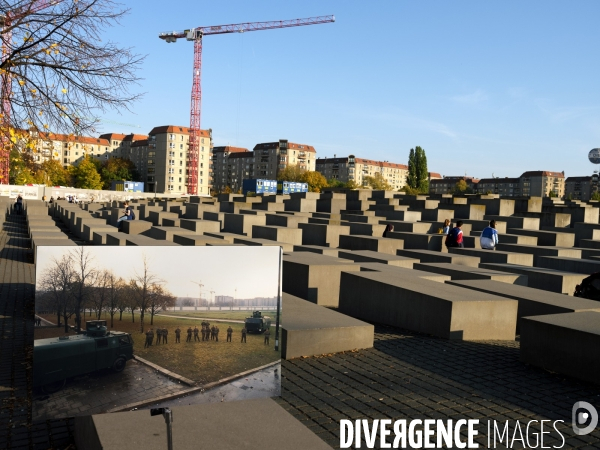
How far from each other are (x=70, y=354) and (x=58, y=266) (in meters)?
0.47

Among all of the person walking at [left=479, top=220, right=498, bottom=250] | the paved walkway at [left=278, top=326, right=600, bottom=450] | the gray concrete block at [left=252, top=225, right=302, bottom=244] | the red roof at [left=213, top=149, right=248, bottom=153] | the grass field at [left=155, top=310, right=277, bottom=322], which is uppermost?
the red roof at [left=213, top=149, right=248, bottom=153]

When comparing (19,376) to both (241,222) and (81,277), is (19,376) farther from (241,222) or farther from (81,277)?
(241,222)

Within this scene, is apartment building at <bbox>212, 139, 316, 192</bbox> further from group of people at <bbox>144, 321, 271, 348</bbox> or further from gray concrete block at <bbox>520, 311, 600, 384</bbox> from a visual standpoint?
group of people at <bbox>144, 321, 271, 348</bbox>

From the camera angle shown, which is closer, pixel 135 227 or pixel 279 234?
pixel 279 234

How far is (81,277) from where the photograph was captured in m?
3.07

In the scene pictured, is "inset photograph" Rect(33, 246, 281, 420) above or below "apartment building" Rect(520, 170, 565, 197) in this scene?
below

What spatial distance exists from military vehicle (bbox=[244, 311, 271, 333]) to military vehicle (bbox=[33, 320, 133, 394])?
2.21ft

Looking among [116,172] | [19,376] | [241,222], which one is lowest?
[19,376]

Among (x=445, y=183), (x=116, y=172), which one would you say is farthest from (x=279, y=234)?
(x=445, y=183)

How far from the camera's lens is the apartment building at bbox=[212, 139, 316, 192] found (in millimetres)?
140500

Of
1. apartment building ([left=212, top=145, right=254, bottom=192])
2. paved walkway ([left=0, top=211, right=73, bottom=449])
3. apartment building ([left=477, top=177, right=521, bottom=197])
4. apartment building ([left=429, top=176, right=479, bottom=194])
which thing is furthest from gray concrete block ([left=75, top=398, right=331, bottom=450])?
apartment building ([left=429, top=176, right=479, bottom=194])

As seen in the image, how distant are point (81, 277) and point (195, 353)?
0.75 m

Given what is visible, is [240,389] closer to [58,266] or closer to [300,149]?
[58,266]

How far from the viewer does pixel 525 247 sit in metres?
14.7
